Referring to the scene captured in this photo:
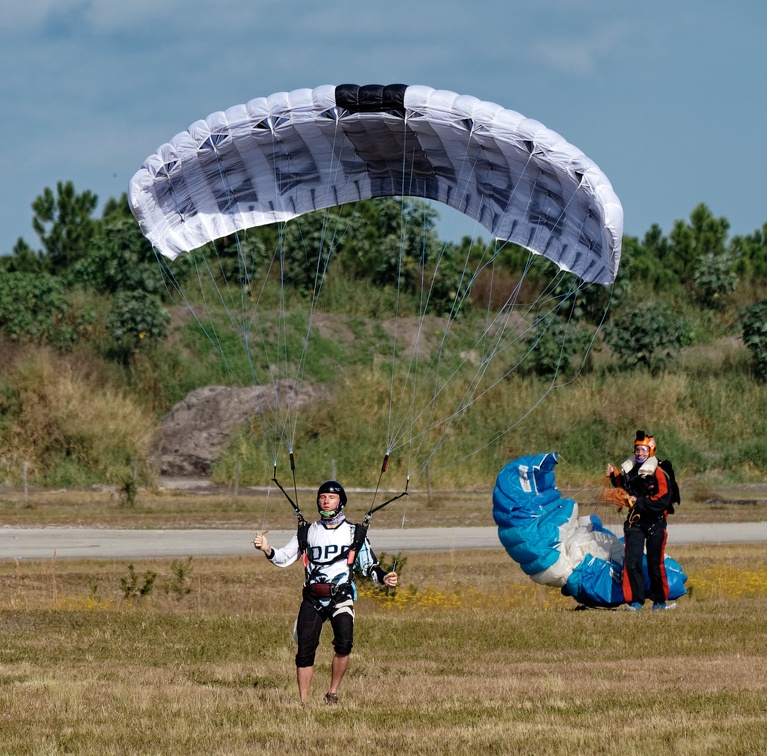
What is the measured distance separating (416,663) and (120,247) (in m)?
44.1

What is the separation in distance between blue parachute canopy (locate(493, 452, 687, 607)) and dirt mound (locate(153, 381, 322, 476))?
27.5 meters

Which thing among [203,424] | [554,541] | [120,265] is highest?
[120,265]

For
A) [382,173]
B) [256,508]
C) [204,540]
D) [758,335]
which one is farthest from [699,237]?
[382,173]

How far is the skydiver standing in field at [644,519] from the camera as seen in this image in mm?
15180

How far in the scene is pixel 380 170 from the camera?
1684cm

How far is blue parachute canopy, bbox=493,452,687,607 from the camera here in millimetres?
15820

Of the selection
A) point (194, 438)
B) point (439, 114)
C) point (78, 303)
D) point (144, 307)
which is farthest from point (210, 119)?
point (78, 303)

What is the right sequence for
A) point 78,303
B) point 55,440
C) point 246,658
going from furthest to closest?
point 78,303, point 55,440, point 246,658

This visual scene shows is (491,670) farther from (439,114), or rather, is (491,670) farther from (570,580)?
(439,114)

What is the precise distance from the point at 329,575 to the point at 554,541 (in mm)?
6901

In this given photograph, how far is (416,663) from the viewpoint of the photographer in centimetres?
1157

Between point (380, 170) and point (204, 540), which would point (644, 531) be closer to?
point (380, 170)

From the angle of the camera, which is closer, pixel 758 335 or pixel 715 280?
pixel 758 335

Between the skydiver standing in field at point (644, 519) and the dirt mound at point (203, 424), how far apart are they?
28722mm
